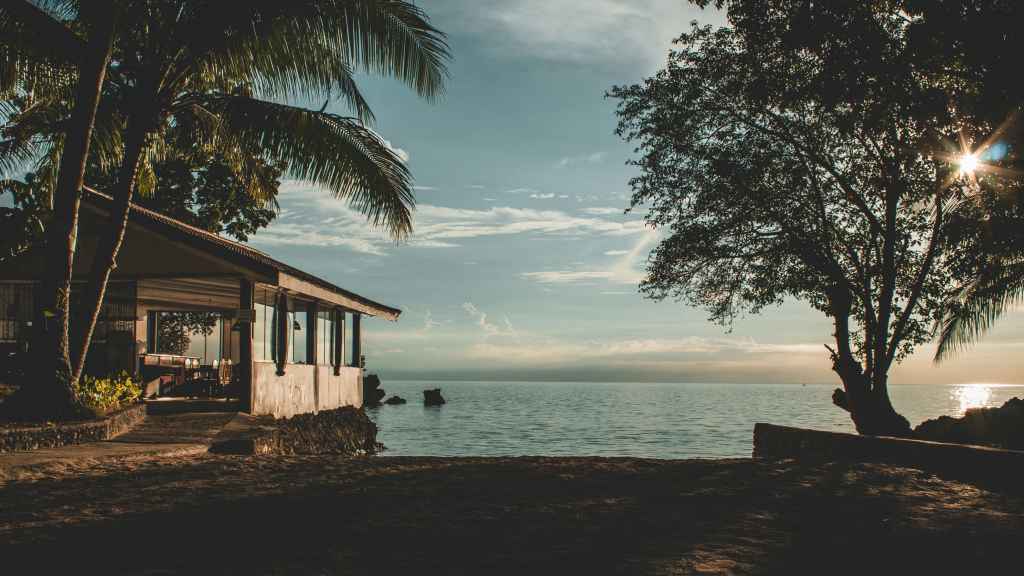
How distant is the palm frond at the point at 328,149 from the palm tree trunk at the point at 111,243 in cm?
140

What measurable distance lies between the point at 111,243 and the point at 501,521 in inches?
383

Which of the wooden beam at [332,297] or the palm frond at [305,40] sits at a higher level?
the palm frond at [305,40]

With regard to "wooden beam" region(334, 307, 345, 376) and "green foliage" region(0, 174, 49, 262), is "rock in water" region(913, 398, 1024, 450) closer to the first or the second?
"wooden beam" region(334, 307, 345, 376)

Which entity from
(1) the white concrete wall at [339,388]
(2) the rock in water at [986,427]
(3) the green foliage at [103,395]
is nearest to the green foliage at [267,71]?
(3) the green foliage at [103,395]

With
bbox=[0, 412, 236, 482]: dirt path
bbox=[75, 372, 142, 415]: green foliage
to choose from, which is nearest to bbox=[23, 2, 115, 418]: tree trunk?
bbox=[75, 372, 142, 415]: green foliage

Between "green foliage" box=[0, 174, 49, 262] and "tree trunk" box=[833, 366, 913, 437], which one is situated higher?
"green foliage" box=[0, 174, 49, 262]

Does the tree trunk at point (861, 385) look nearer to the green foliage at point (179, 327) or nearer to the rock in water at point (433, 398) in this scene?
the green foliage at point (179, 327)

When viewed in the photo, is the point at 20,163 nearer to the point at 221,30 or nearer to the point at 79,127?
the point at 79,127

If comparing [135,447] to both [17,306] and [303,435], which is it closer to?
[303,435]

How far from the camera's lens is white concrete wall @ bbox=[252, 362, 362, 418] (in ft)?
55.4

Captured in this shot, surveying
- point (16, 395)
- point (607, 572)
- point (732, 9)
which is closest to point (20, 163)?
point (16, 395)

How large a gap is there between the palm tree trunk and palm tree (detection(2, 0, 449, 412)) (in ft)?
0.05

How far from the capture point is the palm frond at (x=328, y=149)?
12.6m

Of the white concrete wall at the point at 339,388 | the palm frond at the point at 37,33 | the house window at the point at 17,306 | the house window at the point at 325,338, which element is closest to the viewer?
the palm frond at the point at 37,33
